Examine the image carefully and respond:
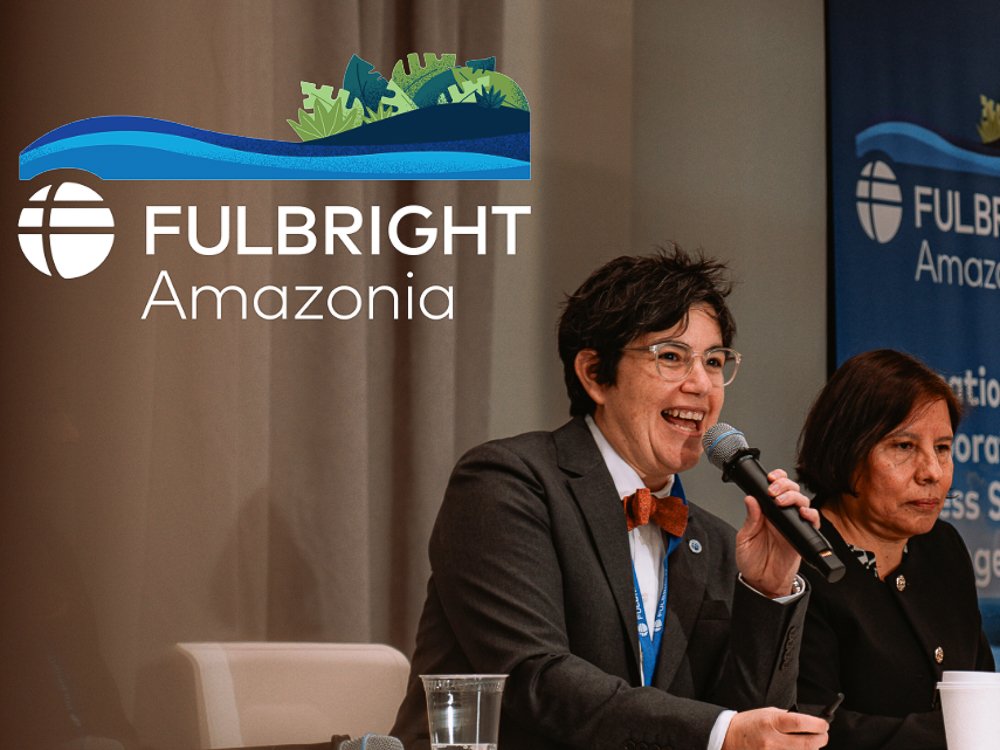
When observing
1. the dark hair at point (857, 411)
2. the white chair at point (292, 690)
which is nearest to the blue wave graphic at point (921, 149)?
the dark hair at point (857, 411)

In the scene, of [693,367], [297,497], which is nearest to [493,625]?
[693,367]

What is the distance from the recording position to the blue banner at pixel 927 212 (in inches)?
153

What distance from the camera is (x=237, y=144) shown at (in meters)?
3.31

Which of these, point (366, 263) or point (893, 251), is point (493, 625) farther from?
point (893, 251)

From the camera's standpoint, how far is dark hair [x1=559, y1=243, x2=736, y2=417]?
222 centimetres

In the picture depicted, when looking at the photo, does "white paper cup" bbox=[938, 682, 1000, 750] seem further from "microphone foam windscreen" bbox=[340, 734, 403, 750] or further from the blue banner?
the blue banner

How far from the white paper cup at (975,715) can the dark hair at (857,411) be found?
893 millimetres

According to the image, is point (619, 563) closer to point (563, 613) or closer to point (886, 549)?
point (563, 613)

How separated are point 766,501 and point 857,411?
0.82 meters

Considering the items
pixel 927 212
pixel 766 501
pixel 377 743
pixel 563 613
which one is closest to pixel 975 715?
pixel 766 501

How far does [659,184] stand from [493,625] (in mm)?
2347

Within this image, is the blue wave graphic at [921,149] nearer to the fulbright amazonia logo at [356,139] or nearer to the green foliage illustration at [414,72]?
the fulbright amazonia logo at [356,139]

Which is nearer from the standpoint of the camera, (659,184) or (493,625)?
(493,625)

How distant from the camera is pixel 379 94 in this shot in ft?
11.1
